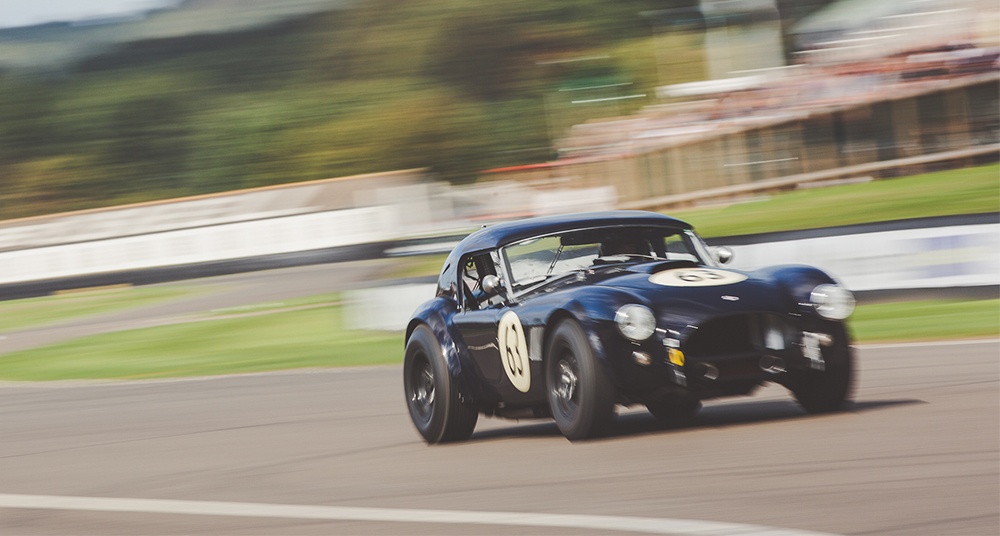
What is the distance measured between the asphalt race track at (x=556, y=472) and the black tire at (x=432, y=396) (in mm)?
160

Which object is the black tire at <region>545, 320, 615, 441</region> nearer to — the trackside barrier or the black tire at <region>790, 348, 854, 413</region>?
the black tire at <region>790, 348, 854, 413</region>

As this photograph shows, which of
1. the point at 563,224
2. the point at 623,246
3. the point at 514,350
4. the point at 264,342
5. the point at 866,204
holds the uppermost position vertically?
the point at 563,224

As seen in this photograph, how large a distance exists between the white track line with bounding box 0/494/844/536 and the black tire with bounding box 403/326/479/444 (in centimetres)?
187

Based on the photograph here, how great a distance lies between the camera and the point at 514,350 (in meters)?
7.27

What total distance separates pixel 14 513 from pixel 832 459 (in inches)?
147

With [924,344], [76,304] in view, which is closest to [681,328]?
[924,344]

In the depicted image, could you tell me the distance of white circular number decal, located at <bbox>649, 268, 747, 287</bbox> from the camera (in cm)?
683

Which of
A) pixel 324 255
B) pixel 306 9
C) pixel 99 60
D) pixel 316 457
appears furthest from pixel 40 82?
pixel 316 457

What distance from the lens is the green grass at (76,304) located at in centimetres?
3083

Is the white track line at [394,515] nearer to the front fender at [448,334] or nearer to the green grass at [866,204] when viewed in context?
the front fender at [448,334]

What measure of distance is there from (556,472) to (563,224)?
6.65ft

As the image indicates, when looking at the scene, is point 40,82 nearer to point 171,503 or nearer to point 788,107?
point 788,107

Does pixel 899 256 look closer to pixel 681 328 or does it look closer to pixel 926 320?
pixel 926 320

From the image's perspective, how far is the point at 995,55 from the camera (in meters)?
26.0
